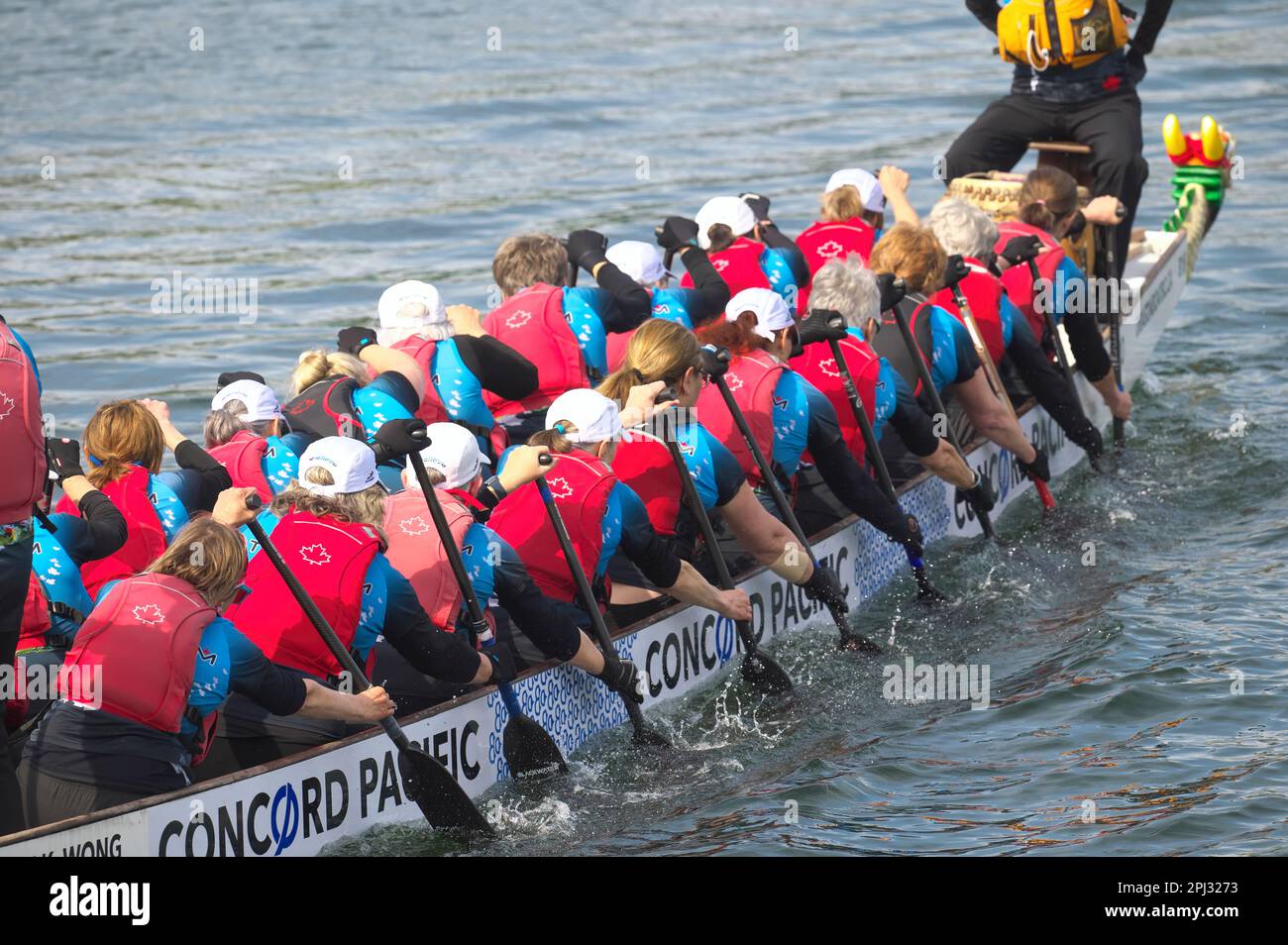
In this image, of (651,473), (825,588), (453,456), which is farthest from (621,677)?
(825,588)

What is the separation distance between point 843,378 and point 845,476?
561 mm

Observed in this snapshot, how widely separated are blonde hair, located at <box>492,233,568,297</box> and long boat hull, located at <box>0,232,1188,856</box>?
1973 millimetres

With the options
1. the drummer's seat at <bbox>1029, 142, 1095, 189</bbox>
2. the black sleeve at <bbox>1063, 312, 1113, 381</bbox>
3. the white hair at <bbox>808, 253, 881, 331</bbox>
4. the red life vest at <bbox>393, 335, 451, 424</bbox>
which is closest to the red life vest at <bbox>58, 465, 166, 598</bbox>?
the red life vest at <bbox>393, 335, 451, 424</bbox>

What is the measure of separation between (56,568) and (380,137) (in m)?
17.2

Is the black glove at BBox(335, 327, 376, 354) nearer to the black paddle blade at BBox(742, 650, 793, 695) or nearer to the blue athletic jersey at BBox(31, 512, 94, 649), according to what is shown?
the blue athletic jersey at BBox(31, 512, 94, 649)

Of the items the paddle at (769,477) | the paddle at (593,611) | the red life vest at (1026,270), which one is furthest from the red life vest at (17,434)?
the red life vest at (1026,270)

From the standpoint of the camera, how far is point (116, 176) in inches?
842

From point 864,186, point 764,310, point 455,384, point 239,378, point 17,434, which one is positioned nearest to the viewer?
point 17,434

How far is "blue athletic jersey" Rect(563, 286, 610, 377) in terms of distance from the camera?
30.9 feet

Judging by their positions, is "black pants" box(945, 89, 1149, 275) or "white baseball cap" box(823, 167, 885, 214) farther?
"black pants" box(945, 89, 1149, 275)

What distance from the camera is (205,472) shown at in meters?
7.48

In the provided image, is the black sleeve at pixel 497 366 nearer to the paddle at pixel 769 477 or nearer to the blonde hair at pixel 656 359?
the paddle at pixel 769 477

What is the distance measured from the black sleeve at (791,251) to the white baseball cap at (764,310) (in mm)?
2309

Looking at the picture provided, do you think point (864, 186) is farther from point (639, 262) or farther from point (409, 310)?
point (409, 310)
